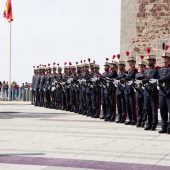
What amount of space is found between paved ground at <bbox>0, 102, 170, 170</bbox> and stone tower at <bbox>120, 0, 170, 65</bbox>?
44.7ft

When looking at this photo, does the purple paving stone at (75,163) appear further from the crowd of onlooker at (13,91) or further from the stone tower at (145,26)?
the crowd of onlooker at (13,91)

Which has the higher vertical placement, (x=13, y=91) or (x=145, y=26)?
(x=145, y=26)

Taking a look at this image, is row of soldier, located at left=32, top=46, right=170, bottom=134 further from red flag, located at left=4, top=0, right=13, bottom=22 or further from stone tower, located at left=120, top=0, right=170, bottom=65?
red flag, located at left=4, top=0, right=13, bottom=22

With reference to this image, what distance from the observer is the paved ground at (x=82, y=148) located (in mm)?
7676

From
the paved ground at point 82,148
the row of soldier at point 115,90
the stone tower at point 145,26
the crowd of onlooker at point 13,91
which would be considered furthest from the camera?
the crowd of onlooker at point 13,91

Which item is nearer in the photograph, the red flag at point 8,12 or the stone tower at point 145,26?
the stone tower at point 145,26

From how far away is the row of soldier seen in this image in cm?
1298

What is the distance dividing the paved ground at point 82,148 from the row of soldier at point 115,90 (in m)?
0.78

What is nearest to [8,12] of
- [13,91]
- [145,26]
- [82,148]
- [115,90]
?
[13,91]

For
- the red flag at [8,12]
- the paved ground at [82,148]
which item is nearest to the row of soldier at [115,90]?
the paved ground at [82,148]

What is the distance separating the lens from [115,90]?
16.3 metres

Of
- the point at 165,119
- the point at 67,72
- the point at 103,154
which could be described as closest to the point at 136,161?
the point at 103,154

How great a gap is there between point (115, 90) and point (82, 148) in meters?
6.98

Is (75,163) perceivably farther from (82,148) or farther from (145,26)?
(145,26)
